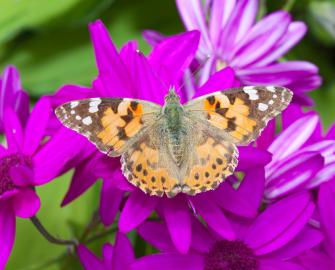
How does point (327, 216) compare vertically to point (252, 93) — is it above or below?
below

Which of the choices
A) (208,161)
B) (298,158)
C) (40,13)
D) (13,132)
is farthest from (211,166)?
(40,13)

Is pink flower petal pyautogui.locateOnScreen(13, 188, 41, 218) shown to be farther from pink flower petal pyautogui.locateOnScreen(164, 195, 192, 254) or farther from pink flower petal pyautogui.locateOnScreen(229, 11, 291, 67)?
pink flower petal pyautogui.locateOnScreen(229, 11, 291, 67)

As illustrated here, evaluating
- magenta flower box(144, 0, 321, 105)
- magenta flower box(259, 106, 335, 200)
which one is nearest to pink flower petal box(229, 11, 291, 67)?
magenta flower box(144, 0, 321, 105)

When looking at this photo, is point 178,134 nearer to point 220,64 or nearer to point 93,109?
point 93,109

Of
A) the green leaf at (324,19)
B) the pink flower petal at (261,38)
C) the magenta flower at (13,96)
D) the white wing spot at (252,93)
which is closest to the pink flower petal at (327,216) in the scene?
the white wing spot at (252,93)

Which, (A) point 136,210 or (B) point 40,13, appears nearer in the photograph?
(A) point 136,210

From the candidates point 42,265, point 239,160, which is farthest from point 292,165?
point 42,265
